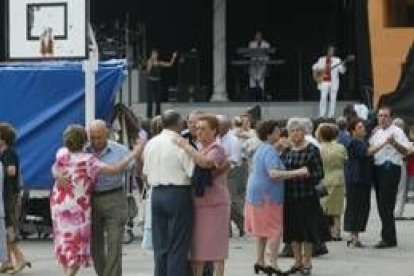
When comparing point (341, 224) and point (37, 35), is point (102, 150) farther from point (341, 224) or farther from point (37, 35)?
point (341, 224)

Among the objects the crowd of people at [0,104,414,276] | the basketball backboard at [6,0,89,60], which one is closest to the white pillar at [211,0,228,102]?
the crowd of people at [0,104,414,276]

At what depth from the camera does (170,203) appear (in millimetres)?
10266

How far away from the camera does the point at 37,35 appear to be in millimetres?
13438

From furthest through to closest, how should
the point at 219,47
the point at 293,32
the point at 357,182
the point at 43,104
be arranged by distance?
1. the point at 293,32
2. the point at 219,47
3. the point at 43,104
4. the point at 357,182

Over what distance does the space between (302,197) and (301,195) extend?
2 cm

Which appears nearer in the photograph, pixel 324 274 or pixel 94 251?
pixel 94 251

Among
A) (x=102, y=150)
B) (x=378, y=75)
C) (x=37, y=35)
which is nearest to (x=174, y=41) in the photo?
(x=378, y=75)

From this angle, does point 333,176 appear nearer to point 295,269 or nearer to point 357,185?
point 357,185

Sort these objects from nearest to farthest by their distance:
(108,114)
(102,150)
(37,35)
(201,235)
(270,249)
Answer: (201,235)
(102,150)
(270,249)
(37,35)
(108,114)

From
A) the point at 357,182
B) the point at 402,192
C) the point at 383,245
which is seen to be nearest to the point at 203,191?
the point at 357,182

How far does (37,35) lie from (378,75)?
53.3 ft

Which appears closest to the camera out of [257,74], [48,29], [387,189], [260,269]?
[260,269]

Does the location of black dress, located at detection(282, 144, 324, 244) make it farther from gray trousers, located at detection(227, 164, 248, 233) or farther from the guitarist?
the guitarist

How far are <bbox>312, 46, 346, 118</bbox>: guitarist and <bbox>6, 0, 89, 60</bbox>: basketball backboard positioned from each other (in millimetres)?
16291
